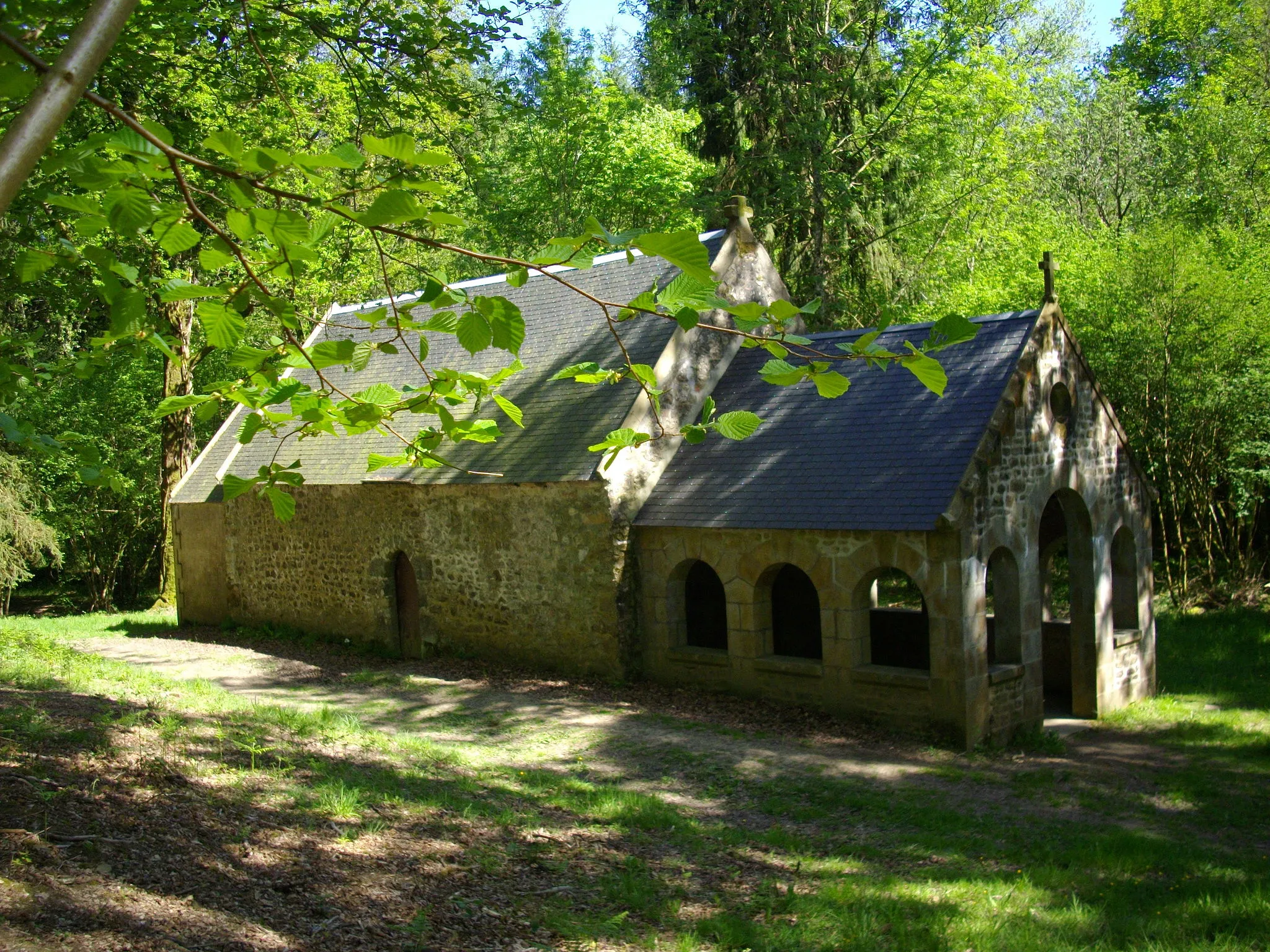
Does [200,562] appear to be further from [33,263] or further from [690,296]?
[690,296]

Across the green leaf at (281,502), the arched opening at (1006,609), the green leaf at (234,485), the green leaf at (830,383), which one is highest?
the green leaf at (830,383)

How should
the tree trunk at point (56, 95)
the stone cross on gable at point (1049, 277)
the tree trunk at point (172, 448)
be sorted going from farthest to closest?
the tree trunk at point (172, 448), the stone cross on gable at point (1049, 277), the tree trunk at point (56, 95)

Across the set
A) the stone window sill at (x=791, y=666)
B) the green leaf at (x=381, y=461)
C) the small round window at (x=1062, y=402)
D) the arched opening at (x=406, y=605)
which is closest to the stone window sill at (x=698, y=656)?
the stone window sill at (x=791, y=666)

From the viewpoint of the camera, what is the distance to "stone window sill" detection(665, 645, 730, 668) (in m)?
12.5

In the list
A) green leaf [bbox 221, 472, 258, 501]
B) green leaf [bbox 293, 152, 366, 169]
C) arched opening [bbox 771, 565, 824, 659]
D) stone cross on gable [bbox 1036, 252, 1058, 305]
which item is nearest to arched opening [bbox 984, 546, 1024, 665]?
arched opening [bbox 771, 565, 824, 659]

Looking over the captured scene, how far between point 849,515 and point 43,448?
763 centimetres

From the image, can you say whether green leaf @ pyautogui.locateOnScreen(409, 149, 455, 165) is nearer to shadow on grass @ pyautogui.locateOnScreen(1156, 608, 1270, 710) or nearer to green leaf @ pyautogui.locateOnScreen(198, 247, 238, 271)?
green leaf @ pyautogui.locateOnScreen(198, 247, 238, 271)

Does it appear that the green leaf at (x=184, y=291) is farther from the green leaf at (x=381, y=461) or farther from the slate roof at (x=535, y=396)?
the slate roof at (x=535, y=396)

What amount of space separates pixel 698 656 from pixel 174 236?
10.0 meters

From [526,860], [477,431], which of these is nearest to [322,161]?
[477,431]

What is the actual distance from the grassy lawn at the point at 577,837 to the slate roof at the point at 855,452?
8.00ft

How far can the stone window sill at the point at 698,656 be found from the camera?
12469 mm

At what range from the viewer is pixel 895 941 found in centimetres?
572

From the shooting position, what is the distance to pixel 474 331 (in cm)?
338
